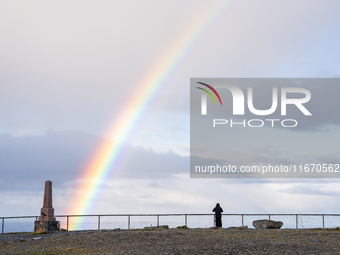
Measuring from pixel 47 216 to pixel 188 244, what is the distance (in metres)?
16.8

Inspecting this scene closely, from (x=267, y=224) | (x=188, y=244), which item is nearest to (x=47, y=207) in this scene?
(x=188, y=244)

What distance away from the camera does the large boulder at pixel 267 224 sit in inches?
1259

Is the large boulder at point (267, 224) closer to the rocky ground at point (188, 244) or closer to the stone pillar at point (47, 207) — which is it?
the rocky ground at point (188, 244)

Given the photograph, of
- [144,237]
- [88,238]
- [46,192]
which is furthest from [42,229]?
[144,237]

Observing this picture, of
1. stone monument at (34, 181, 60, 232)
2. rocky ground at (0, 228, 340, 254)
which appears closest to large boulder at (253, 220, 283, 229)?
rocky ground at (0, 228, 340, 254)

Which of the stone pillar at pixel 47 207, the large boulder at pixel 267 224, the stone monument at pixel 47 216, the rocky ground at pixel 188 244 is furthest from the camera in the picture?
the stone pillar at pixel 47 207

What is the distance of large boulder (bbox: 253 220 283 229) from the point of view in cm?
3197

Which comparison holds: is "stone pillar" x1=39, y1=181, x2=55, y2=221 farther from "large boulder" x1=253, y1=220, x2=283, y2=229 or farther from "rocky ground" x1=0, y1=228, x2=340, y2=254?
"large boulder" x1=253, y1=220, x2=283, y2=229

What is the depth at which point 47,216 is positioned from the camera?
34.5 meters

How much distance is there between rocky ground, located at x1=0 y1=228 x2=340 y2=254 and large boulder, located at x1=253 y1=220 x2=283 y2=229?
6.16 m

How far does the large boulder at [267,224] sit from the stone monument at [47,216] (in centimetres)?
1589

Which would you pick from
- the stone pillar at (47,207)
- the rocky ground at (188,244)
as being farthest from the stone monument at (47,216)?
the rocky ground at (188,244)

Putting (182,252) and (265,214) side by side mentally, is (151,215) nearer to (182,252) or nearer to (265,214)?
(265,214)

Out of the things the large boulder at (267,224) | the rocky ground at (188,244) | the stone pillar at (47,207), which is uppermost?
the stone pillar at (47,207)
